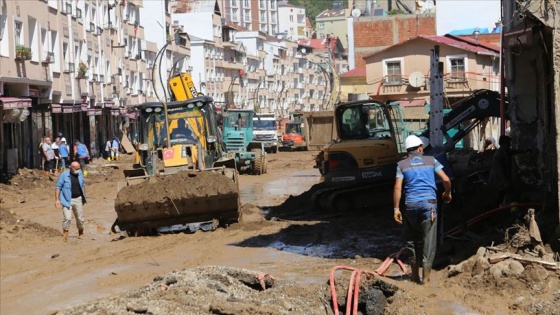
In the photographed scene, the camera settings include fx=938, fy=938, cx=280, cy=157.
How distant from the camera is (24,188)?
3014 centimetres

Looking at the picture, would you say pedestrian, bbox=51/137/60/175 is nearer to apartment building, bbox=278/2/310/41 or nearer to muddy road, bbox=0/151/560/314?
muddy road, bbox=0/151/560/314

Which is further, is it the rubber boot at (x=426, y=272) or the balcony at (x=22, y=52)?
the balcony at (x=22, y=52)

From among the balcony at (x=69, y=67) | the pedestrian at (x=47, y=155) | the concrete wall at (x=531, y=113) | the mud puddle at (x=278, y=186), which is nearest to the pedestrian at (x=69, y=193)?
the mud puddle at (x=278, y=186)

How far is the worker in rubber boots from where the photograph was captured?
36.5 ft

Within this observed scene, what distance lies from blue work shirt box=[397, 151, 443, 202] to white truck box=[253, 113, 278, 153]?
44142mm

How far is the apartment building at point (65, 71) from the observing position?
1341 inches

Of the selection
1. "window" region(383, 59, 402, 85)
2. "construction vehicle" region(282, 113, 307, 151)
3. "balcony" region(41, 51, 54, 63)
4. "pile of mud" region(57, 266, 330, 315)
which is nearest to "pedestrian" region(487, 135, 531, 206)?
"pile of mud" region(57, 266, 330, 315)

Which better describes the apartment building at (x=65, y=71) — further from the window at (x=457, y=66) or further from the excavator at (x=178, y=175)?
the window at (x=457, y=66)

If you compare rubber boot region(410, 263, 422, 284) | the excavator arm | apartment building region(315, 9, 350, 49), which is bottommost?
rubber boot region(410, 263, 422, 284)

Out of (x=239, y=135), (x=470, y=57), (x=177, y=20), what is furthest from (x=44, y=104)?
(x=177, y=20)

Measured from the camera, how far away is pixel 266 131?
5609cm

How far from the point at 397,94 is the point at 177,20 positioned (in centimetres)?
5229

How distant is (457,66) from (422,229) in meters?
40.8

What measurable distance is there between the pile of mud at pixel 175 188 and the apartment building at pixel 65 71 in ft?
46.0
